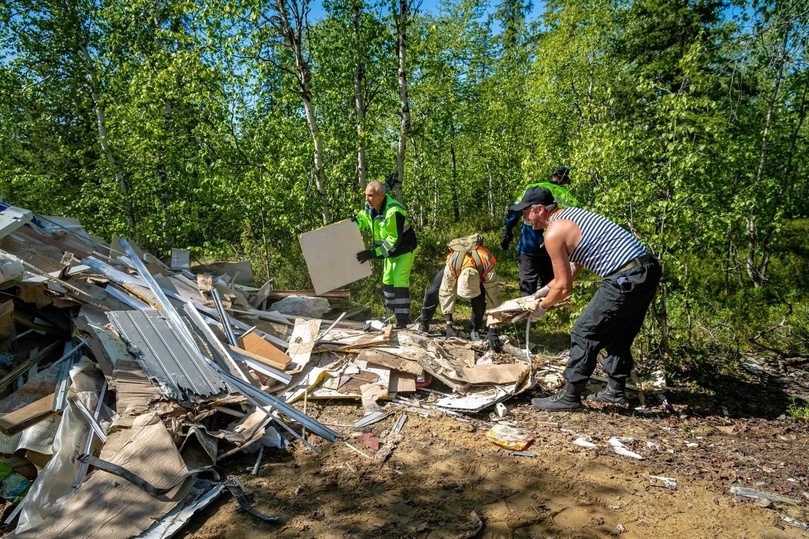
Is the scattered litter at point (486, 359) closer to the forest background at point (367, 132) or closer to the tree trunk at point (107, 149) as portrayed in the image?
the forest background at point (367, 132)

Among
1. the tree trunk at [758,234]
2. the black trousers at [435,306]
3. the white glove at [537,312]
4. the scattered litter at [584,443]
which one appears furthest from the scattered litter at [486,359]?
the tree trunk at [758,234]

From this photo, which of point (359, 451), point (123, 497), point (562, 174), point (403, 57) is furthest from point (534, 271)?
point (123, 497)

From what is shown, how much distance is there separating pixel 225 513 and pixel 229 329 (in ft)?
8.33

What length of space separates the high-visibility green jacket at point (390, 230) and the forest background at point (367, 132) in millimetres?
1826

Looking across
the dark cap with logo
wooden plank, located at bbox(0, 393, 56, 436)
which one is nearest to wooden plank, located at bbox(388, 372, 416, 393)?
wooden plank, located at bbox(0, 393, 56, 436)

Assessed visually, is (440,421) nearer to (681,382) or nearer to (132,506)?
(132,506)

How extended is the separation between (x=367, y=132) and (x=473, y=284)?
3599 mm

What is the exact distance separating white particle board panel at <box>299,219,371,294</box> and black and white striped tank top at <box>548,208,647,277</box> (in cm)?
316

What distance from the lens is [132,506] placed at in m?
2.77

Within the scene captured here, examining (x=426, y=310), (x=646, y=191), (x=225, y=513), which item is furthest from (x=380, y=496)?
(x=646, y=191)

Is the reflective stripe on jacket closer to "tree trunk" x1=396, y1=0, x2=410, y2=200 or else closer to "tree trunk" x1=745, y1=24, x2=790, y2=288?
"tree trunk" x1=396, y1=0, x2=410, y2=200

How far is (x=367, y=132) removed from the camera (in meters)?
7.89

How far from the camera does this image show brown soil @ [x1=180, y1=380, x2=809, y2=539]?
2729 mm

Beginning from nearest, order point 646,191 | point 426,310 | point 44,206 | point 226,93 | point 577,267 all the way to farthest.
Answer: point 577,267
point 646,191
point 426,310
point 226,93
point 44,206
